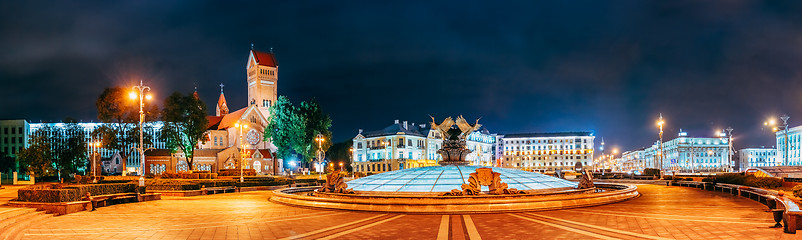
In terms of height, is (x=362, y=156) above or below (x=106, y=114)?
below

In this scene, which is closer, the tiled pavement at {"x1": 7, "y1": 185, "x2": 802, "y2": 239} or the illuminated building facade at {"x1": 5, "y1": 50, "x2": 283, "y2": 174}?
the tiled pavement at {"x1": 7, "y1": 185, "x2": 802, "y2": 239}

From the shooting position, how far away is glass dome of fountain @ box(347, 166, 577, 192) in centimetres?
2358

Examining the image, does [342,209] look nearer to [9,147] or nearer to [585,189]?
[585,189]

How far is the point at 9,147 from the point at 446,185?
131 metres

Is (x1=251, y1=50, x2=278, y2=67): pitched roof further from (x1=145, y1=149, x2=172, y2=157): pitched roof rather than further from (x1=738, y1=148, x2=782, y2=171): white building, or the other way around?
(x1=738, y1=148, x2=782, y2=171): white building

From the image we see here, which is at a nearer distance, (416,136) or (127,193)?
(127,193)


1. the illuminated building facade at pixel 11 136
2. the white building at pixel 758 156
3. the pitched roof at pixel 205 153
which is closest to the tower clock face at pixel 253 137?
the pitched roof at pixel 205 153

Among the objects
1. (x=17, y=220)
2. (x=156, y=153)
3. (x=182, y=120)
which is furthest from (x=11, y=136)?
(x=17, y=220)

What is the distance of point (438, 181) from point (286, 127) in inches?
2027

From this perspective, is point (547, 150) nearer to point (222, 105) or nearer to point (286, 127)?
point (222, 105)

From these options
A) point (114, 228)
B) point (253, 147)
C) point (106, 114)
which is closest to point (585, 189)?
point (114, 228)

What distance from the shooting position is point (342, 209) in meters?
19.0

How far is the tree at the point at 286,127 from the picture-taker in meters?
71.6

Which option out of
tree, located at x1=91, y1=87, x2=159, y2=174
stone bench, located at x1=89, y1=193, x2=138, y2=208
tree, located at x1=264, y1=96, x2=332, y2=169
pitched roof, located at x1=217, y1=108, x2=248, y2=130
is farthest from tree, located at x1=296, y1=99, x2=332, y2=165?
stone bench, located at x1=89, y1=193, x2=138, y2=208
